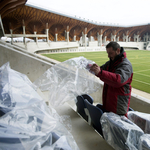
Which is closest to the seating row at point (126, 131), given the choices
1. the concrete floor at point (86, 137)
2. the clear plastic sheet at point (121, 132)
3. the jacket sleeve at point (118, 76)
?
the clear plastic sheet at point (121, 132)

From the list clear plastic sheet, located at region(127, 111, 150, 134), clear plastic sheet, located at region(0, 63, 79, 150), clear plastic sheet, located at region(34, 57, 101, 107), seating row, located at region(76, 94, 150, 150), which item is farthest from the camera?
clear plastic sheet, located at region(34, 57, 101, 107)

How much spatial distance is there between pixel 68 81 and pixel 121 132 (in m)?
1.51

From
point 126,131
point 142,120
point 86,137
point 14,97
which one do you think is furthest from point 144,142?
point 14,97

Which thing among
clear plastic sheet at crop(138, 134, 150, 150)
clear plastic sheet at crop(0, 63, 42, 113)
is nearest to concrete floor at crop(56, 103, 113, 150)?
clear plastic sheet at crop(138, 134, 150, 150)

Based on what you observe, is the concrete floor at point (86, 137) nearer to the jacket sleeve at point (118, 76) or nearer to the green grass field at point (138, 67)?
the jacket sleeve at point (118, 76)

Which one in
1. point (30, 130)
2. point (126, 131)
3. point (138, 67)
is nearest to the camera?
point (30, 130)

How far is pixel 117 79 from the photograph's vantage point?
187cm

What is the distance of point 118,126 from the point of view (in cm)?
171

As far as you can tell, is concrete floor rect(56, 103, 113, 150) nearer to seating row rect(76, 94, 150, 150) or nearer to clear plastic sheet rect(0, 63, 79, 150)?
seating row rect(76, 94, 150, 150)

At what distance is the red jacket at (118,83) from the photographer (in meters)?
1.90

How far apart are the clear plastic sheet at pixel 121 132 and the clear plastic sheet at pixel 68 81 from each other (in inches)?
42.3

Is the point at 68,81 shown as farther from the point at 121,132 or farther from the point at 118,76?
the point at 121,132

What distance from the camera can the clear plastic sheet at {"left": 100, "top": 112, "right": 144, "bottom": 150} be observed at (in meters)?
1.61

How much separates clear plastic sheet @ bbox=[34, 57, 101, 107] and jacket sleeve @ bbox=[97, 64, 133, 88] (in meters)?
0.84
